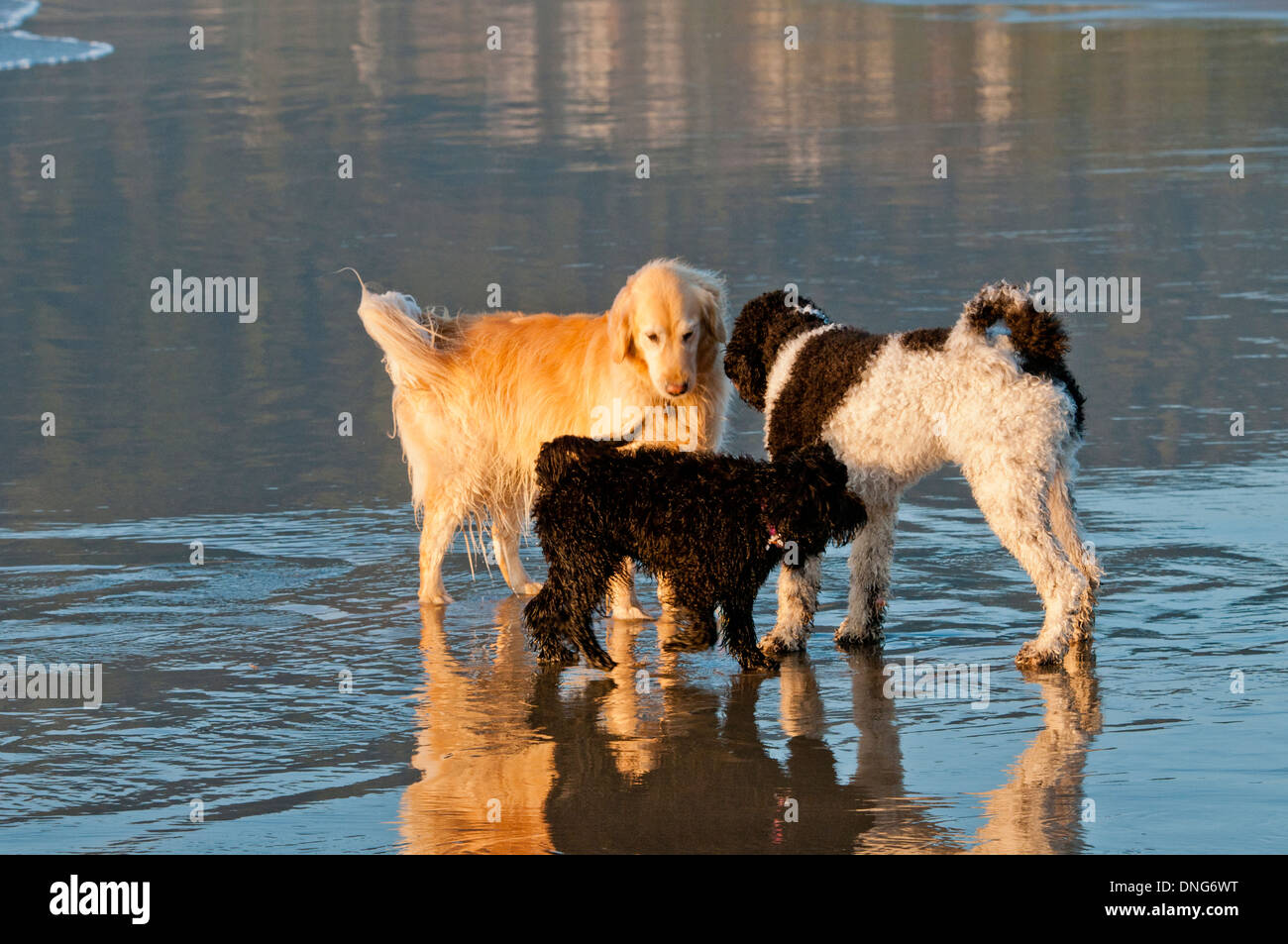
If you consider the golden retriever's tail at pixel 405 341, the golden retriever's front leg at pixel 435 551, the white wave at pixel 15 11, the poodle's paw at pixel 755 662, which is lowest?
the poodle's paw at pixel 755 662

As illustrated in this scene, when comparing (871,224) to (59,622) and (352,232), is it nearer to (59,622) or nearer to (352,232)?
(352,232)

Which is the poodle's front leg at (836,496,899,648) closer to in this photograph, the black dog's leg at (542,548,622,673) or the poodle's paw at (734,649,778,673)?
the poodle's paw at (734,649,778,673)

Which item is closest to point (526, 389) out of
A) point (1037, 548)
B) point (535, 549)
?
point (535, 549)

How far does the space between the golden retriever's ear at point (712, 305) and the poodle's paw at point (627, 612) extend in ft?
3.84

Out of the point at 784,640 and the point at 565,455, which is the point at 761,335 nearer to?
the point at 565,455

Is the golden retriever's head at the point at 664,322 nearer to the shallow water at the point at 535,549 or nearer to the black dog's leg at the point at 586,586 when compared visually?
the black dog's leg at the point at 586,586

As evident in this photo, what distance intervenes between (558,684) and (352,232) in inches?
375

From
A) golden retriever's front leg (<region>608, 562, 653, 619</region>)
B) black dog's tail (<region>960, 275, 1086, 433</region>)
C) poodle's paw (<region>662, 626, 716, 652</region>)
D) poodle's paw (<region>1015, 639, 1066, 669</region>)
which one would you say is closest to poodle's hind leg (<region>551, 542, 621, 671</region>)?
poodle's paw (<region>662, 626, 716, 652</region>)

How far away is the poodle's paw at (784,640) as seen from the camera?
6.73m

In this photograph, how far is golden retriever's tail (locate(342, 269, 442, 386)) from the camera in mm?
7699

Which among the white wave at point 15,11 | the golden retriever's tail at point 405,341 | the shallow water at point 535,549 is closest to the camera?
the shallow water at point 535,549

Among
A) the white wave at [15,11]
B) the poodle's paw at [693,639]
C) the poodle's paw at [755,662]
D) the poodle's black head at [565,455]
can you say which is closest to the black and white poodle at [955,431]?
the poodle's paw at [755,662]

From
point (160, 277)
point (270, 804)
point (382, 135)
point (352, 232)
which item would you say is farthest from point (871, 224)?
point (270, 804)

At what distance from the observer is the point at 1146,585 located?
7.23 meters
